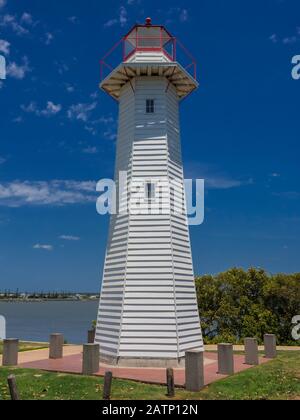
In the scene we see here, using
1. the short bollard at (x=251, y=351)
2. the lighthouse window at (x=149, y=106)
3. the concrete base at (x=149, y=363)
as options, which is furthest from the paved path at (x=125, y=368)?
the lighthouse window at (x=149, y=106)

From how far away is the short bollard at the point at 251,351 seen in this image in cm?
1689

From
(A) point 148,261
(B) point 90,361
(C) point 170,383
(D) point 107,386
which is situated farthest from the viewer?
(A) point 148,261

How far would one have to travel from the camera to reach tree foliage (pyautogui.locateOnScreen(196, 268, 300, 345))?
2784 cm

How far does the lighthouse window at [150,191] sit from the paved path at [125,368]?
6.57 m

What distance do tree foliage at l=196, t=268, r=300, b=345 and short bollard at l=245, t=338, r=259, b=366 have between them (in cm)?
1011

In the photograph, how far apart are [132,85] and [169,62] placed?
195cm

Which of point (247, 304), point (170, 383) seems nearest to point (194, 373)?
point (170, 383)

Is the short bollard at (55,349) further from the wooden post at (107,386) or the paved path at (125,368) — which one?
the wooden post at (107,386)

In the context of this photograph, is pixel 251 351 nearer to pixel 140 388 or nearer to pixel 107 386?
pixel 140 388

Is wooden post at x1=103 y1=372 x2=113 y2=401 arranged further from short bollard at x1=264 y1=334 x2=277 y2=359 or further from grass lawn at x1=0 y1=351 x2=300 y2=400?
short bollard at x1=264 y1=334 x2=277 y2=359

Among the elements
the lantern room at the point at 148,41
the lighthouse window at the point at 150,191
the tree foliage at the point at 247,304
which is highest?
the lantern room at the point at 148,41

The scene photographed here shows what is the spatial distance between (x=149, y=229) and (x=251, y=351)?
628 cm

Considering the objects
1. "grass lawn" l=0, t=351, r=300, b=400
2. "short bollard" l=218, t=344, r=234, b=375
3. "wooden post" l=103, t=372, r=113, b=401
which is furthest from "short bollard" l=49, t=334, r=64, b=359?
"wooden post" l=103, t=372, r=113, b=401

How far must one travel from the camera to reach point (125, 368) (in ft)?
51.0
